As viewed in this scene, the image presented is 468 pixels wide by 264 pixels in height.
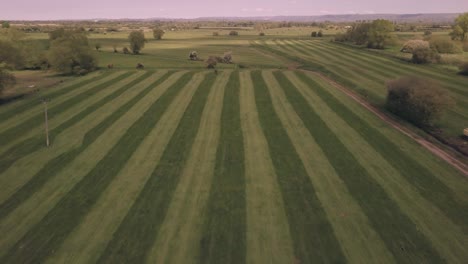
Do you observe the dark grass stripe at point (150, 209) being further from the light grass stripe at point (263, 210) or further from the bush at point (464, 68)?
the bush at point (464, 68)

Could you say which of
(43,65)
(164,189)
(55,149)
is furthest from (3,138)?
(43,65)

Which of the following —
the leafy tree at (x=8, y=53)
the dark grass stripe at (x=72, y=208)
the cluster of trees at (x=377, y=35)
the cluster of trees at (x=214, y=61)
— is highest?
the cluster of trees at (x=377, y=35)

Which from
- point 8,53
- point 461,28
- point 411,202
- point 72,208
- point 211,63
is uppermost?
point 461,28

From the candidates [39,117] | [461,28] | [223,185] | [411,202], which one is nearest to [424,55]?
[461,28]

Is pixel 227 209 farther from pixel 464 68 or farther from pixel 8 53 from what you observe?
pixel 464 68

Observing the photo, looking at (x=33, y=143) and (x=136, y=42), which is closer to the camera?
(x=33, y=143)

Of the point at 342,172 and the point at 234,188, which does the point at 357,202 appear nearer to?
the point at 342,172

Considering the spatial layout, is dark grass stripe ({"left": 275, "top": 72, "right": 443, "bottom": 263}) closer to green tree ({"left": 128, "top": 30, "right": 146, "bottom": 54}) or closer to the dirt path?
the dirt path

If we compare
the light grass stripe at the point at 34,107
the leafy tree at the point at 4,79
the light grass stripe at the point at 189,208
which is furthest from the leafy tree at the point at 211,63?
the light grass stripe at the point at 189,208
